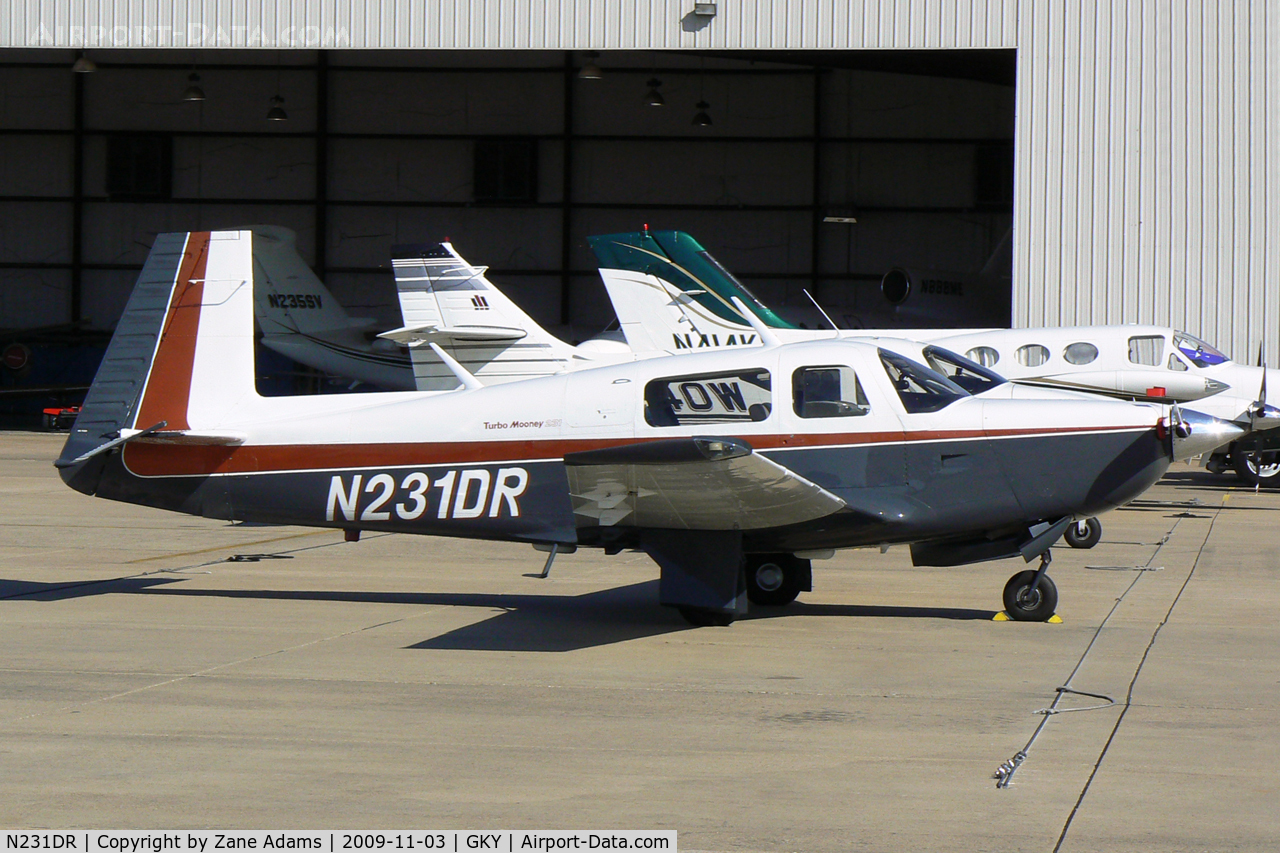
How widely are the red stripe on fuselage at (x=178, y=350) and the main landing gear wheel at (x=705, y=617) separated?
3.90m

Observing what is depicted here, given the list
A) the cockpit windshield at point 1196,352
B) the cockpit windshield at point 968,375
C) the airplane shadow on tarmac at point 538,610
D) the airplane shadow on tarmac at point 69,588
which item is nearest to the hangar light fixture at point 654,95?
the cockpit windshield at point 1196,352

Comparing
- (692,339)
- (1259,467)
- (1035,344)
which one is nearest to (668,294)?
(692,339)

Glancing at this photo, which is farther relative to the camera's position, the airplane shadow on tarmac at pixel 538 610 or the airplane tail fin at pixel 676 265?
the airplane tail fin at pixel 676 265

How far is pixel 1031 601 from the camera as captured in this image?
9.26 metres

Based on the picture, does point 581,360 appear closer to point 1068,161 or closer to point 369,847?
point 1068,161

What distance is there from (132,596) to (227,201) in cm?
3106

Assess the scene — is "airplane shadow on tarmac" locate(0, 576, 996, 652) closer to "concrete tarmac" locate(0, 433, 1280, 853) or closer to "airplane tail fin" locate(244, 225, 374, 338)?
"concrete tarmac" locate(0, 433, 1280, 853)

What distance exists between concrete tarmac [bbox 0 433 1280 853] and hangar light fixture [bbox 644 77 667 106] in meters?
24.8

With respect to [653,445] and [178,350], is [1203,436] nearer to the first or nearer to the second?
[653,445]

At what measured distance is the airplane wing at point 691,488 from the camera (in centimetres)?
784

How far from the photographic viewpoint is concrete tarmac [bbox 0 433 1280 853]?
16.5 feet

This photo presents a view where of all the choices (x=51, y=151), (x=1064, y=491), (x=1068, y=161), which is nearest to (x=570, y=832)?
(x=1064, y=491)

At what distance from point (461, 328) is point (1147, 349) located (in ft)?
30.9

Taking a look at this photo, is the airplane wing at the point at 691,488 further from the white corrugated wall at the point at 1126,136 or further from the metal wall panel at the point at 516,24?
the metal wall panel at the point at 516,24
